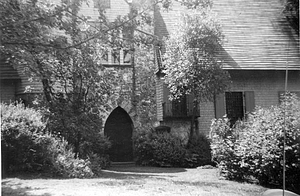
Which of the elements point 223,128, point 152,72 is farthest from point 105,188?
point 223,128

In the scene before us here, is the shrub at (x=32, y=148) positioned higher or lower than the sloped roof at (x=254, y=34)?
lower

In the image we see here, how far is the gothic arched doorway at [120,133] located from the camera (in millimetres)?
3316

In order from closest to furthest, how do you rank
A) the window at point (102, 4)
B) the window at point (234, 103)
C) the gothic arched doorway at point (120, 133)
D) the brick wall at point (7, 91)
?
the brick wall at point (7, 91), the window at point (102, 4), the gothic arched doorway at point (120, 133), the window at point (234, 103)

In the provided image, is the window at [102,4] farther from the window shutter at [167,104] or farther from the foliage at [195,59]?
the window shutter at [167,104]

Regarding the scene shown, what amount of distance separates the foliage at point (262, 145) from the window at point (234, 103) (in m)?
0.11

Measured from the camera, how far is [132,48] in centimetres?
315

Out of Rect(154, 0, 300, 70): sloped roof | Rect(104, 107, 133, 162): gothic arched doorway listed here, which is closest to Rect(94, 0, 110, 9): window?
Rect(154, 0, 300, 70): sloped roof

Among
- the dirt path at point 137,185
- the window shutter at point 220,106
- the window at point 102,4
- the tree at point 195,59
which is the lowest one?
the dirt path at point 137,185

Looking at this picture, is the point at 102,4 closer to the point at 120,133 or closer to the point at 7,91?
the point at 7,91

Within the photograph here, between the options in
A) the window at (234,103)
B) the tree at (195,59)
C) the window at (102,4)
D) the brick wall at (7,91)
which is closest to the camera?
the brick wall at (7,91)

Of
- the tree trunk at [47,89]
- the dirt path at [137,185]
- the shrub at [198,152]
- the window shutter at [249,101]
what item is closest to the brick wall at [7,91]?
the tree trunk at [47,89]

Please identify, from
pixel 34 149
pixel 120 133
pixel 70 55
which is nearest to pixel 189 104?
pixel 120 133

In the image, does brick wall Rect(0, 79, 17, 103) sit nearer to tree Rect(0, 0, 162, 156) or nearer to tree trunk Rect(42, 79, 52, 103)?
tree Rect(0, 0, 162, 156)

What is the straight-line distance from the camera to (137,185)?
310cm
